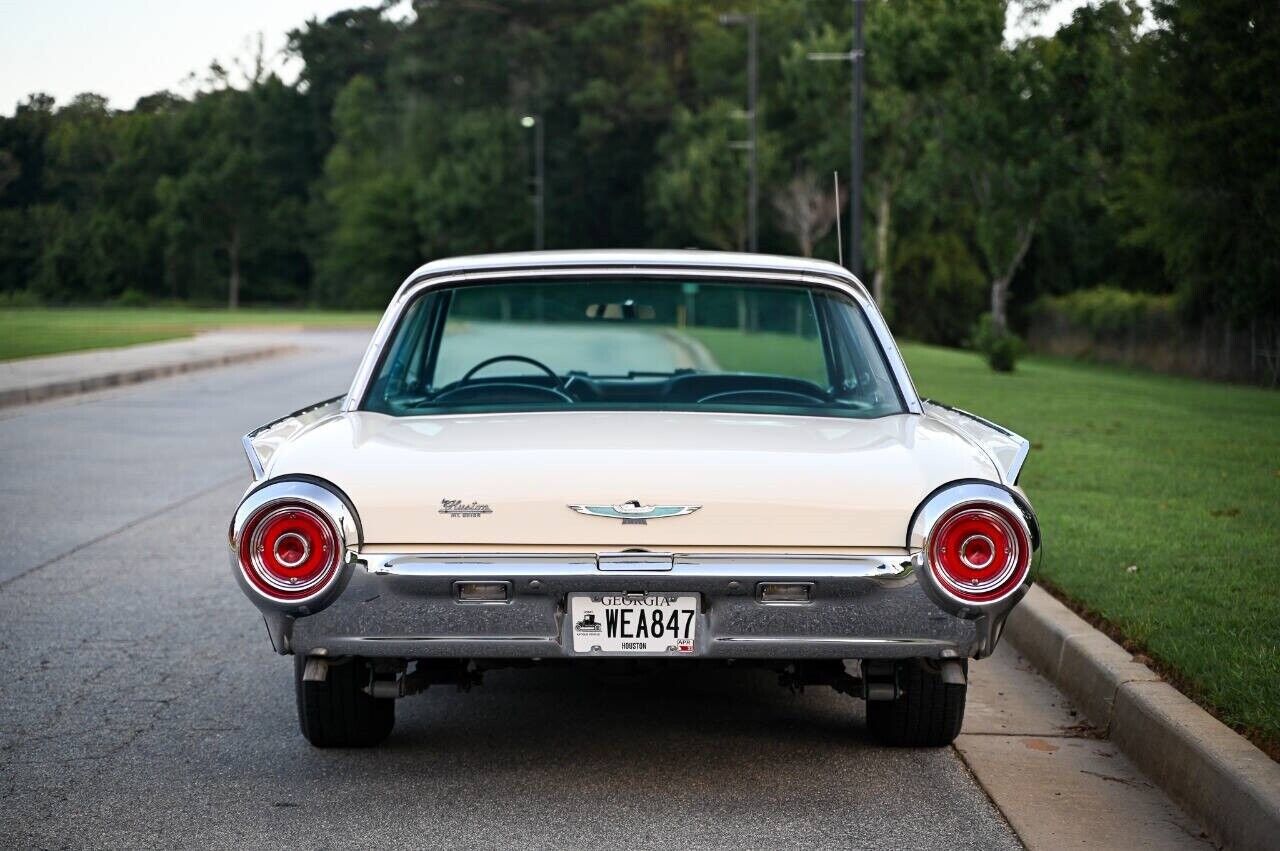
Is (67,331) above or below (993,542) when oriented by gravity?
below

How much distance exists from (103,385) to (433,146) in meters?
71.3

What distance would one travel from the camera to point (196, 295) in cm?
8488

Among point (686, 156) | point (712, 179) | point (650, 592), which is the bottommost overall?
point (650, 592)

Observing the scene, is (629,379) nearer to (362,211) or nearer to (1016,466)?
(1016,466)

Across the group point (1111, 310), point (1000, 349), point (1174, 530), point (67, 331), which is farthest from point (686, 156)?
point (1174, 530)

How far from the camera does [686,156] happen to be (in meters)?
75.3

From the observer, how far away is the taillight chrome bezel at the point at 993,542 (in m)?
4.19

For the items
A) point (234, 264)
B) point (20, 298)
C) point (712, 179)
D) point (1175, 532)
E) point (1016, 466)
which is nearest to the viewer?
point (1016, 466)

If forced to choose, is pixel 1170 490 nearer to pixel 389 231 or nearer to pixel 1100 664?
pixel 1100 664

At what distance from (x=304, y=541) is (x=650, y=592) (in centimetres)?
92

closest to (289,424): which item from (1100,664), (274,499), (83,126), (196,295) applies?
(274,499)

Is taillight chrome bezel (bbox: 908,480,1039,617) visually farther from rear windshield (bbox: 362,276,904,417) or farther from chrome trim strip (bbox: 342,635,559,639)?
chrome trim strip (bbox: 342,635,559,639)

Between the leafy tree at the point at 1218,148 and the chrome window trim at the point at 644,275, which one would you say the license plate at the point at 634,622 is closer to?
the chrome window trim at the point at 644,275

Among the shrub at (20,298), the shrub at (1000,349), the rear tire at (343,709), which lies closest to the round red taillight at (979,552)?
the rear tire at (343,709)
